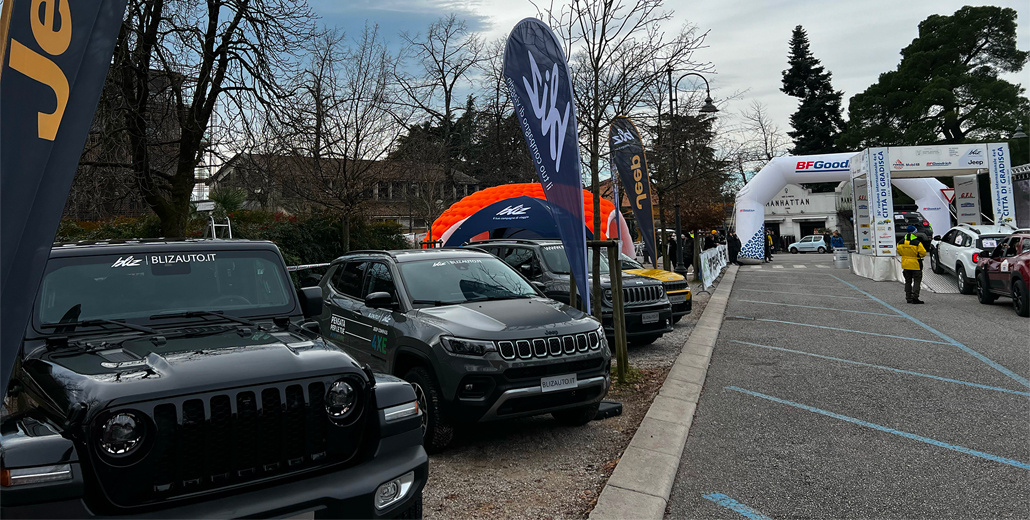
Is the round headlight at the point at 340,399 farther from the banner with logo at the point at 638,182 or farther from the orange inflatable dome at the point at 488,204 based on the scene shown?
the orange inflatable dome at the point at 488,204

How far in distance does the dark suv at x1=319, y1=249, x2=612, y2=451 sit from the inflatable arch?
28.1 meters

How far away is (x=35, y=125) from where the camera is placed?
246 centimetres

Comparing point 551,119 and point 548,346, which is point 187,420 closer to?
point 548,346

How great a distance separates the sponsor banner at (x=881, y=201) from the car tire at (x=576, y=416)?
21.0 m

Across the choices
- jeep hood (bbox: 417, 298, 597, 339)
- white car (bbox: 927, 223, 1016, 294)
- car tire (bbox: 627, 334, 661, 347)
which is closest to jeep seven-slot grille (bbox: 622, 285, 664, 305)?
car tire (bbox: 627, 334, 661, 347)

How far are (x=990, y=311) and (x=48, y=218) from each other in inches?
633

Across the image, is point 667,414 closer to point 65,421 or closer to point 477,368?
point 477,368

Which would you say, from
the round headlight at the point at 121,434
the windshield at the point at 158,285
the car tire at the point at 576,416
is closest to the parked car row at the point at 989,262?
the car tire at the point at 576,416

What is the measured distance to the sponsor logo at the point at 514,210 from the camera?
16797 mm

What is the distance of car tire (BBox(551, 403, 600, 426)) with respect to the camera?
5.92 m

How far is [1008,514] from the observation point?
3.94 meters

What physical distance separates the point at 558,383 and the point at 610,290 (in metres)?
4.83

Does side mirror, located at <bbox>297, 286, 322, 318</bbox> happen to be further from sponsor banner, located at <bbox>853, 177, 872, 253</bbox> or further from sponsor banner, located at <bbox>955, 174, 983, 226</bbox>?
sponsor banner, located at <bbox>955, 174, 983, 226</bbox>

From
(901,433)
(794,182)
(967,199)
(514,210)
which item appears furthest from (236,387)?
(967,199)
